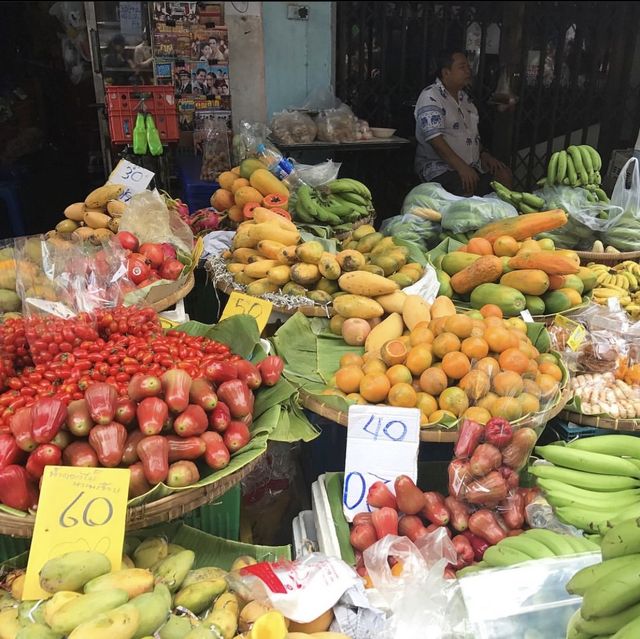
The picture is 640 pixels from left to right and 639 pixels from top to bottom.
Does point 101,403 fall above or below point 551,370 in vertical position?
above

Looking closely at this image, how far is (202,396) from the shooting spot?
5.53 feet

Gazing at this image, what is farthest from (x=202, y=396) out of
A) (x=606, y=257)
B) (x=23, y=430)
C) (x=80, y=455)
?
(x=606, y=257)

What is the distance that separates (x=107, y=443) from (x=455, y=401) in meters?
1.04

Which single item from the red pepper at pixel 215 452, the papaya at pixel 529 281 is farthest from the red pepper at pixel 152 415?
the papaya at pixel 529 281

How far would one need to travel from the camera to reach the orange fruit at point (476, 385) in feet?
6.56

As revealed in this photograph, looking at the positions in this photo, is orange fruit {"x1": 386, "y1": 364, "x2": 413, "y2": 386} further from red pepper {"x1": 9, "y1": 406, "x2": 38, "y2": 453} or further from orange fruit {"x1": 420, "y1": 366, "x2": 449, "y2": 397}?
red pepper {"x1": 9, "y1": 406, "x2": 38, "y2": 453}

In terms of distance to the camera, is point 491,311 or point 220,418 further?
point 491,311

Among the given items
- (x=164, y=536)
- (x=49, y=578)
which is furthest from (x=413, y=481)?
(x=49, y=578)

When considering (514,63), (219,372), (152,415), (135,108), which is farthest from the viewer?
(514,63)

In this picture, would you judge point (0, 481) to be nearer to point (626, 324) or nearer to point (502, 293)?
point (502, 293)

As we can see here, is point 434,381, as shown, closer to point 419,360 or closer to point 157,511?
point 419,360

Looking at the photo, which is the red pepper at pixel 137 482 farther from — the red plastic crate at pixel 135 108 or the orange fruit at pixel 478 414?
the red plastic crate at pixel 135 108

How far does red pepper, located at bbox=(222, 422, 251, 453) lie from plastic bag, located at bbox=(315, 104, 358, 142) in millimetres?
3911

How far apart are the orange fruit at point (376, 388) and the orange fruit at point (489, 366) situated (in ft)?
0.98
